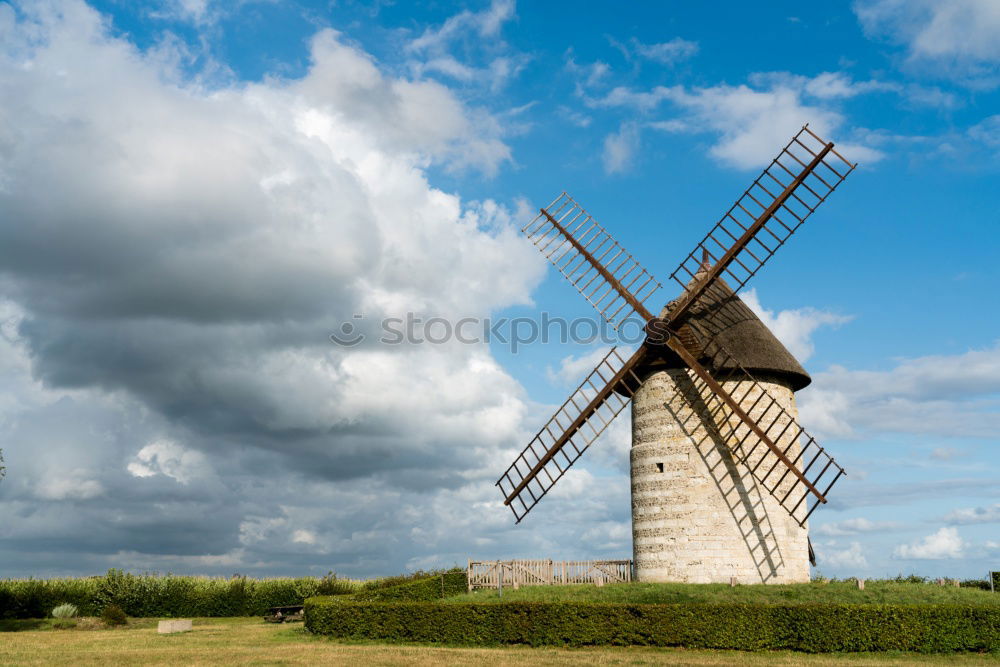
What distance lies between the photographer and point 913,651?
17.5m

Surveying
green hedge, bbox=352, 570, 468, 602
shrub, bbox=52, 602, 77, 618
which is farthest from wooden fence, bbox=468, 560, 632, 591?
shrub, bbox=52, 602, 77, 618

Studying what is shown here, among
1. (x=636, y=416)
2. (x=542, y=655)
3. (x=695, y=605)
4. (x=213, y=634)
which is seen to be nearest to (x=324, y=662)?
(x=542, y=655)

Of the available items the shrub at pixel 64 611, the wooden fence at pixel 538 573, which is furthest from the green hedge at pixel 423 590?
the shrub at pixel 64 611

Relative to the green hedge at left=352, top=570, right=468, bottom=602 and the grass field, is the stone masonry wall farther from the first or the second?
the green hedge at left=352, top=570, right=468, bottom=602

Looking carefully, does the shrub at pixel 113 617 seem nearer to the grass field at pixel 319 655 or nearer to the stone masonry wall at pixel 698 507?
the grass field at pixel 319 655

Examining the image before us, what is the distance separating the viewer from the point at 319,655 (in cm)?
1820

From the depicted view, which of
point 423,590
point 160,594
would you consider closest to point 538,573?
A: point 423,590

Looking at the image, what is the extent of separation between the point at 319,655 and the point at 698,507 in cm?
1069

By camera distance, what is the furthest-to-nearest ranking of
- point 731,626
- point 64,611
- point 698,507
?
point 64,611
point 698,507
point 731,626

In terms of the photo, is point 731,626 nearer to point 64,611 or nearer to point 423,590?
point 423,590

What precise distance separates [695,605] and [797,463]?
23.1 feet

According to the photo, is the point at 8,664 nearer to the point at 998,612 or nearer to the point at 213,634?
the point at 213,634

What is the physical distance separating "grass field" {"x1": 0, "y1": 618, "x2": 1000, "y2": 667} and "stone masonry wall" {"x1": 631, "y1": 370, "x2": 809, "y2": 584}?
457 centimetres

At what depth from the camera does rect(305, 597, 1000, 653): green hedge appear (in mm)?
17578
